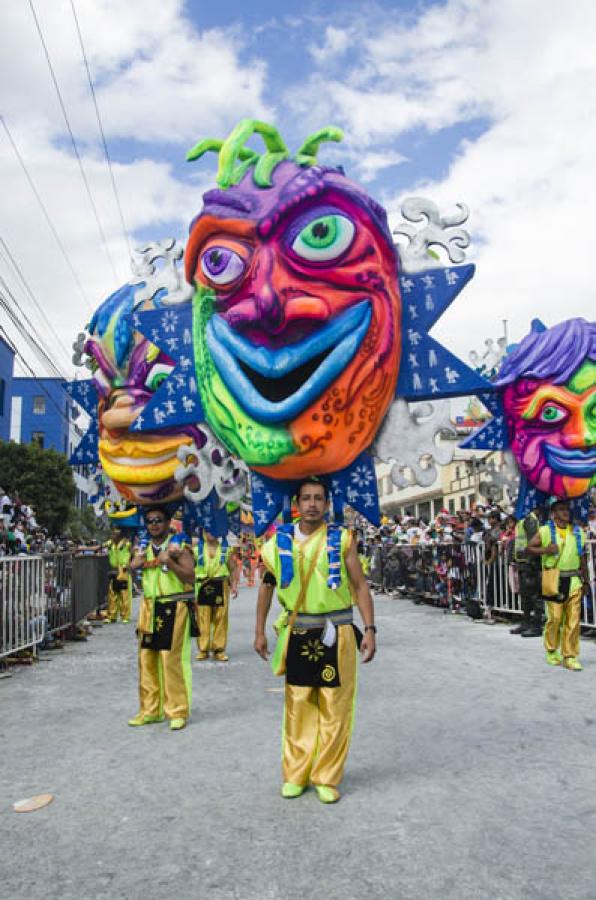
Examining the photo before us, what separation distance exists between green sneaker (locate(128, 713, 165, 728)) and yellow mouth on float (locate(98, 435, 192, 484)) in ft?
5.79

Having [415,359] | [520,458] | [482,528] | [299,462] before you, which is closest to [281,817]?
[299,462]

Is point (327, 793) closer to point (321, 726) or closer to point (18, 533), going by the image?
point (321, 726)

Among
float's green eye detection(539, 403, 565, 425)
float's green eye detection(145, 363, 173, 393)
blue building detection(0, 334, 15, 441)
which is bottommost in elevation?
float's green eye detection(539, 403, 565, 425)

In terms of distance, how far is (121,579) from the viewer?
46.0 feet

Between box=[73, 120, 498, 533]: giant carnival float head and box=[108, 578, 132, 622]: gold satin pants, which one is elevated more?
box=[73, 120, 498, 533]: giant carnival float head

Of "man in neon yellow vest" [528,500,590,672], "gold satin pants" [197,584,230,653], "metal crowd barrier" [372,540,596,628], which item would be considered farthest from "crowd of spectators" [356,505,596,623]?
"man in neon yellow vest" [528,500,590,672]

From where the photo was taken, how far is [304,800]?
3.71 metres

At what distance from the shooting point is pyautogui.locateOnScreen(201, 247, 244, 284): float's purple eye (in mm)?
4785

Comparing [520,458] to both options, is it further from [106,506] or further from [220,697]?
[106,506]

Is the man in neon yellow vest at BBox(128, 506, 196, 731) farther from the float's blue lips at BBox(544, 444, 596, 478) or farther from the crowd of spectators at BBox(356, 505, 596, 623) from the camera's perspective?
the crowd of spectators at BBox(356, 505, 596, 623)

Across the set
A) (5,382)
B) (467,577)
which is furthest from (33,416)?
(467,577)

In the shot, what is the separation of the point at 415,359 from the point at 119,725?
10.4 feet

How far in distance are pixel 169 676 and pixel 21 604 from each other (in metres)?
3.63

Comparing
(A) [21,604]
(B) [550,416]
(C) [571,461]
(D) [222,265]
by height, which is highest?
(D) [222,265]
